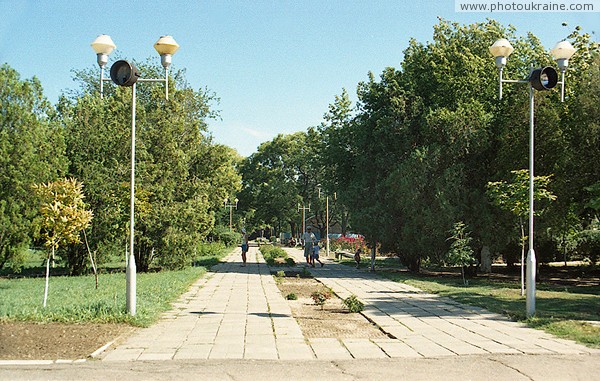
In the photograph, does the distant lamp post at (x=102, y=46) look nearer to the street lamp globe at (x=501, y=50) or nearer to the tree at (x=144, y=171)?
the street lamp globe at (x=501, y=50)

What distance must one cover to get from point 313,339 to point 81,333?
3681mm

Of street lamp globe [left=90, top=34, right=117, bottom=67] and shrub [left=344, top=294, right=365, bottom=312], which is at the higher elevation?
street lamp globe [left=90, top=34, right=117, bottom=67]

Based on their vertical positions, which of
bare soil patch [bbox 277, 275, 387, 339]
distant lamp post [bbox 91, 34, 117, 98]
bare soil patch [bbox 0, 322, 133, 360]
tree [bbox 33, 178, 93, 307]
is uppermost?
distant lamp post [bbox 91, 34, 117, 98]

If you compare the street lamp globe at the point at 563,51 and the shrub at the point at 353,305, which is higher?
the street lamp globe at the point at 563,51

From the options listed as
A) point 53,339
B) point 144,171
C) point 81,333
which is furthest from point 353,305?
point 144,171

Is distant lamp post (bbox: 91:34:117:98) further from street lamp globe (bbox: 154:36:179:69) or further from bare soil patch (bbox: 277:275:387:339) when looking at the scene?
bare soil patch (bbox: 277:275:387:339)

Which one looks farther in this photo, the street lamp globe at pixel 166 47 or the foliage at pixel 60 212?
the foliage at pixel 60 212

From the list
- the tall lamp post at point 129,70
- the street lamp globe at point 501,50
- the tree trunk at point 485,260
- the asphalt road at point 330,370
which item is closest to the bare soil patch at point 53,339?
the asphalt road at point 330,370

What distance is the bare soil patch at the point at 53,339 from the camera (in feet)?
25.5

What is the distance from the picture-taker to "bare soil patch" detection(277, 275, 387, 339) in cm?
986

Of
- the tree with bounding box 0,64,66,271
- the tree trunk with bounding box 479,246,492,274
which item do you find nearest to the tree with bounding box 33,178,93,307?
the tree with bounding box 0,64,66,271

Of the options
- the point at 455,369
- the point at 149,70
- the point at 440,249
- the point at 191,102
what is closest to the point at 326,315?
the point at 455,369

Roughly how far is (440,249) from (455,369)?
16920mm

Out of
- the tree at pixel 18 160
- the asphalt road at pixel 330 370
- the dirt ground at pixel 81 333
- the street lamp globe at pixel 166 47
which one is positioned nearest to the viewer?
the asphalt road at pixel 330 370
